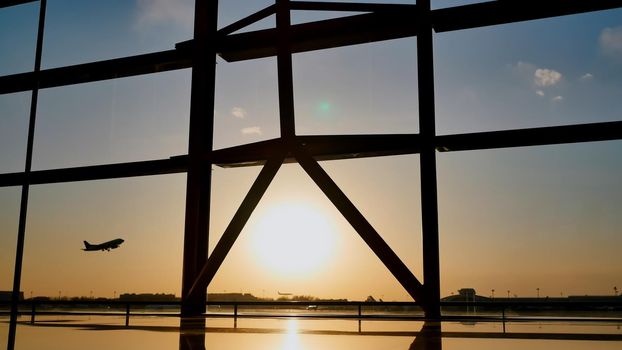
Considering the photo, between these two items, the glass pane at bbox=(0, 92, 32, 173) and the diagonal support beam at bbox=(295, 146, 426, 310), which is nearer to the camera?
the diagonal support beam at bbox=(295, 146, 426, 310)

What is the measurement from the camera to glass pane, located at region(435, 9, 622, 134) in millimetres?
6012

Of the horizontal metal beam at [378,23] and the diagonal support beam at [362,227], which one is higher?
the horizontal metal beam at [378,23]

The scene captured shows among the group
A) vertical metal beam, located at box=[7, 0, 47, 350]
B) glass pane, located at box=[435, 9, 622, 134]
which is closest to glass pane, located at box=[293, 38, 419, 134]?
glass pane, located at box=[435, 9, 622, 134]

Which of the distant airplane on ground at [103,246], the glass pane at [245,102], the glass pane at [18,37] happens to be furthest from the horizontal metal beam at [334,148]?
the glass pane at [18,37]

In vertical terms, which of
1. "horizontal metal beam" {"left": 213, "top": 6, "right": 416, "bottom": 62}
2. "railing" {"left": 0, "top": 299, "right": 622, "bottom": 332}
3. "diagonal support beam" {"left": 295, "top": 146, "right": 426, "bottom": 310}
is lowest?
"railing" {"left": 0, "top": 299, "right": 622, "bottom": 332}

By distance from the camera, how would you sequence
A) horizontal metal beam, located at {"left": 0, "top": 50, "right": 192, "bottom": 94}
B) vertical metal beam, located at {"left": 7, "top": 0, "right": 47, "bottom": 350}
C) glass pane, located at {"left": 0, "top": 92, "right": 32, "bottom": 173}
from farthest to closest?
glass pane, located at {"left": 0, "top": 92, "right": 32, "bottom": 173} → horizontal metal beam, located at {"left": 0, "top": 50, "right": 192, "bottom": 94} → vertical metal beam, located at {"left": 7, "top": 0, "right": 47, "bottom": 350}

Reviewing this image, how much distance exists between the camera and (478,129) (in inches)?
236

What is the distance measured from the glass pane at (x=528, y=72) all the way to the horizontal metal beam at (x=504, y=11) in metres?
0.09

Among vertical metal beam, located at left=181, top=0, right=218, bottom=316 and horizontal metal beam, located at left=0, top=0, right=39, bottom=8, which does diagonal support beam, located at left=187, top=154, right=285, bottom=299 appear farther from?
horizontal metal beam, located at left=0, top=0, right=39, bottom=8

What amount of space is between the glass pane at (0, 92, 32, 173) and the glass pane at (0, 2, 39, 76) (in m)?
0.45

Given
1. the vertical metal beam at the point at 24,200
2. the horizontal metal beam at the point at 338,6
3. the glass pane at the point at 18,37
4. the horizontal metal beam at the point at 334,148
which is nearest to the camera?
the vertical metal beam at the point at 24,200

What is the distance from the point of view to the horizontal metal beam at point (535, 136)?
5.54 metres

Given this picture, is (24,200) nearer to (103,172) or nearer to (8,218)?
(103,172)

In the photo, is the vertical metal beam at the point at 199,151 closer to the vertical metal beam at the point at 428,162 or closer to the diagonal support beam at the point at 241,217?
the diagonal support beam at the point at 241,217
